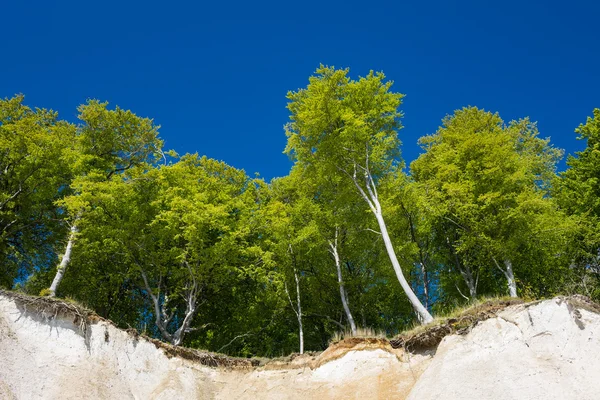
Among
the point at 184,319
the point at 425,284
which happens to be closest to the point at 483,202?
the point at 425,284

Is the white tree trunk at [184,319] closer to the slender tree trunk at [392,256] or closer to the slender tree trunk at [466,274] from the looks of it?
the slender tree trunk at [392,256]

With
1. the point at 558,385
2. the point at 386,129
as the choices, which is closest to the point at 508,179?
the point at 386,129

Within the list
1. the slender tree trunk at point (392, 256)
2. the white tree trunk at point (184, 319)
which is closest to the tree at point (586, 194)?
the slender tree trunk at point (392, 256)

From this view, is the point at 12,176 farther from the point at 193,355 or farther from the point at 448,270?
the point at 448,270

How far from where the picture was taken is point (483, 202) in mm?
23422

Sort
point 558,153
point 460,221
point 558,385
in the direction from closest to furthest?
point 558,385, point 460,221, point 558,153

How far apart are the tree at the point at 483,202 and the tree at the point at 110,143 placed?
1463 centimetres

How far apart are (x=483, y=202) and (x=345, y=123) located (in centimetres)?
814

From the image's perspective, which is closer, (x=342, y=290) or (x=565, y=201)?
(x=342, y=290)

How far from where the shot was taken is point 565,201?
84.6ft

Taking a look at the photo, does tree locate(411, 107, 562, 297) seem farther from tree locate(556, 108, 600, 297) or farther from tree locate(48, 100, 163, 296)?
tree locate(48, 100, 163, 296)

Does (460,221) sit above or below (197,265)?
above

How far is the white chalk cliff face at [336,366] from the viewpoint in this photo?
12.2 meters

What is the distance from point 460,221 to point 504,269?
345cm
